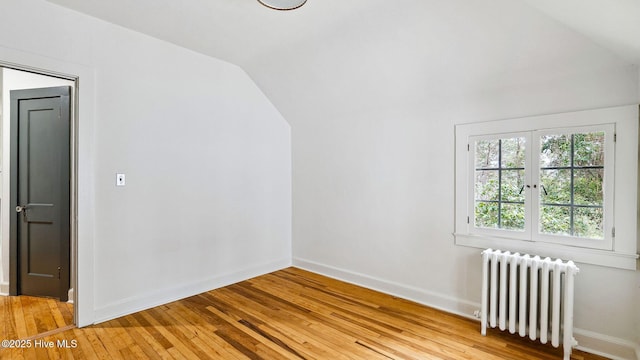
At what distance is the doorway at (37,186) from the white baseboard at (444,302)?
273 centimetres

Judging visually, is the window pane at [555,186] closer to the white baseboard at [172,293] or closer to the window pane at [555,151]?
the window pane at [555,151]

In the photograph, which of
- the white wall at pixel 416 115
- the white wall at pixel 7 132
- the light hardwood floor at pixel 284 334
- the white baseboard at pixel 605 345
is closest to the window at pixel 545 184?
the white wall at pixel 416 115

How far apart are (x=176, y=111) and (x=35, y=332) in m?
2.26

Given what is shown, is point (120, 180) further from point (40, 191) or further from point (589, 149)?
point (589, 149)

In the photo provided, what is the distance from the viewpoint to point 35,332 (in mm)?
2541

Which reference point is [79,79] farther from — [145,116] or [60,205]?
[60,205]

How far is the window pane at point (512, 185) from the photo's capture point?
8.63 feet

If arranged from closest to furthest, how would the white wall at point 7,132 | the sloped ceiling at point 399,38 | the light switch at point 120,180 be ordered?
the sloped ceiling at point 399,38 → the light switch at point 120,180 → the white wall at point 7,132

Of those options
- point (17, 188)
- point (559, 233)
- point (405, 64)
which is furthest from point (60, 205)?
point (559, 233)

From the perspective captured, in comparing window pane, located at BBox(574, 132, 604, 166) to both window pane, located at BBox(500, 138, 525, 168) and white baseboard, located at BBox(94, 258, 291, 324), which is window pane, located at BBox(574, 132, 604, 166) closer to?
window pane, located at BBox(500, 138, 525, 168)

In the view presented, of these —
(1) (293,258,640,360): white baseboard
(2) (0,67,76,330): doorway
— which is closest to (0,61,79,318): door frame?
(2) (0,67,76,330): doorway

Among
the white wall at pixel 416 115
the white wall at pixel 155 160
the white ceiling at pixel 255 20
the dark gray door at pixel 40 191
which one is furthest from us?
the dark gray door at pixel 40 191

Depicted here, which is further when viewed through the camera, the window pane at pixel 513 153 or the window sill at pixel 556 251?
the window pane at pixel 513 153

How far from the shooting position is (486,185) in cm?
282
